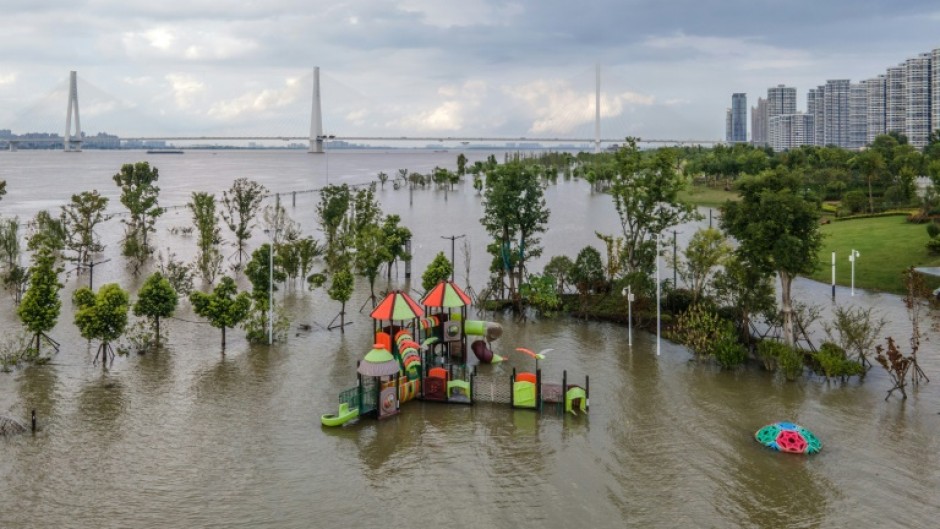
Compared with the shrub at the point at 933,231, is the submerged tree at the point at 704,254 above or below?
below

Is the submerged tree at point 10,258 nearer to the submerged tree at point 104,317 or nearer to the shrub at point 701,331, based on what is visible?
the submerged tree at point 104,317

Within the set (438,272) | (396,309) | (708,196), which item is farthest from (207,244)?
(708,196)

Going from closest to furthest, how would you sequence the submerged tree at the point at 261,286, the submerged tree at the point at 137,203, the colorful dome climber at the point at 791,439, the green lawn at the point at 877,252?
the colorful dome climber at the point at 791,439, the submerged tree at the point at 261,286, the green lawn at the point at 877,252, the submerged tree at the point at 137,203

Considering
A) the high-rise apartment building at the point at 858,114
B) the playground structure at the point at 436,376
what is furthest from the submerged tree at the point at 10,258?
the high-rise apartment building at the point at 858,114

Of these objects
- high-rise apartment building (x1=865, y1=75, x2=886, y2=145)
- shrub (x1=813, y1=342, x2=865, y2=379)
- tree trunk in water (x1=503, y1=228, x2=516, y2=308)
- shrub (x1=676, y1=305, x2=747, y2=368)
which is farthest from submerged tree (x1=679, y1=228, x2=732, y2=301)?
high-rise apartment building (x1=865, y1=75, x2=886, y2=145)

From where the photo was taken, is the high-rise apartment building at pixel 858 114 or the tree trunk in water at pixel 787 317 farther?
the high-rise apartment building at pixel 858 114

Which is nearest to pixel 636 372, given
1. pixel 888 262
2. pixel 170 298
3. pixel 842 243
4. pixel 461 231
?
pixel 170 298

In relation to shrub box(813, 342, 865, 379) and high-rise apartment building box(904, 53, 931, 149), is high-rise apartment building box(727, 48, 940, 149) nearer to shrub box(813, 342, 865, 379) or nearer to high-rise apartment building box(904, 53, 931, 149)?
high-rise apartment building box(904, 53, 931, 149)
